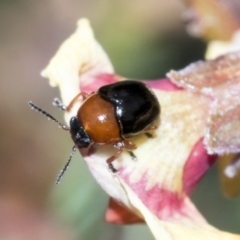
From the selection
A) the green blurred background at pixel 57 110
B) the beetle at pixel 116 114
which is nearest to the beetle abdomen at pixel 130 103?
the beetle at pixel 116 114

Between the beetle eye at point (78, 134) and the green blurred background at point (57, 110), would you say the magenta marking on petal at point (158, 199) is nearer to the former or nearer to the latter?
the beetle eye at point (78, 134)

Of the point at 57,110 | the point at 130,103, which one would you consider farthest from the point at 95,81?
the point at 57,110

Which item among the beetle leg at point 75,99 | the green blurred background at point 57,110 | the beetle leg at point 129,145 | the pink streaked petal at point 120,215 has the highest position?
the beetle leg at point 75,99

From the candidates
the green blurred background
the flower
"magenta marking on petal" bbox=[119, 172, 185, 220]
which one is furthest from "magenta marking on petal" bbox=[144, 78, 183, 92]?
the green blurred background

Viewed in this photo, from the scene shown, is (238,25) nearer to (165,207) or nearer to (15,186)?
(165,207)

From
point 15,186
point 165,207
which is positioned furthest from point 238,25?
point 15,186

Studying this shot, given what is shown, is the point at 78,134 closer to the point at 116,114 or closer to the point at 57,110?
the point at 116,114

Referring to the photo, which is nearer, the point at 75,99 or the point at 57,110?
the point at 75,99
